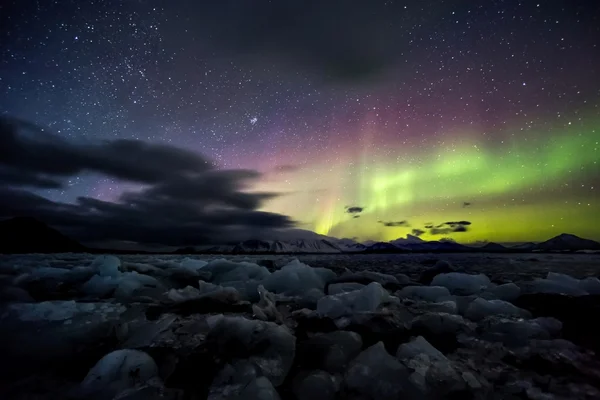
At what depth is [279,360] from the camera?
446cm

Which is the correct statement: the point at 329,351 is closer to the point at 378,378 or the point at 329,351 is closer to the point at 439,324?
the point at 378,378

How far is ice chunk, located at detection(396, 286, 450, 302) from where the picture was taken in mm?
8969

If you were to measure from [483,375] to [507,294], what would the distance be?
6238mm

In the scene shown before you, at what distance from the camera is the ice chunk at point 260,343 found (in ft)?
14.0

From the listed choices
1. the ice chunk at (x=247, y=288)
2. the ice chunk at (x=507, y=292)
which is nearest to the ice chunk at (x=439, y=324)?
the ice chunk at (x=507, y=292)

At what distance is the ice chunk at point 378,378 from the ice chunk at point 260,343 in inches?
39.7

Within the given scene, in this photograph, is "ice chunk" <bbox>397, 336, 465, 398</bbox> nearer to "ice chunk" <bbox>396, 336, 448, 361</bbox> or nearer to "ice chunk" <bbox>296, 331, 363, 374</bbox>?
"ice chunk" <bbox>396, 336, 448, 361</bbox>

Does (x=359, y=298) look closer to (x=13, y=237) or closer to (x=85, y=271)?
(x=85, y=271)

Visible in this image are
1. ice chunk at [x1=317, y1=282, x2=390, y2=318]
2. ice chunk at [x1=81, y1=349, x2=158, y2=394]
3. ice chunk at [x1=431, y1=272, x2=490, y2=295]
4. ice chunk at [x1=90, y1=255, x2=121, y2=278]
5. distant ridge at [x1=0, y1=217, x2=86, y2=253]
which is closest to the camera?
ice chunk at [x1=81, y1=349, x2=158, y2=394]

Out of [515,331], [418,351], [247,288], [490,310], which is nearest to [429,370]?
[418,351]

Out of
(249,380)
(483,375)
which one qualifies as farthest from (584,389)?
(249,380)

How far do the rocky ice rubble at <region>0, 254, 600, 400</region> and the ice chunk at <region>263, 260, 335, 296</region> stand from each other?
1.06 meters

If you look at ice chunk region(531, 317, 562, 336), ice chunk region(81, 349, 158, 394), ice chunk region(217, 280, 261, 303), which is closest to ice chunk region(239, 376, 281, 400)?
ice chunk region(81, 349, 158, 394)

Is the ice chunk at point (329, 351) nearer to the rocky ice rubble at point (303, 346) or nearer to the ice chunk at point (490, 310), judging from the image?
the rocky ice rubble at point (303, 346)
